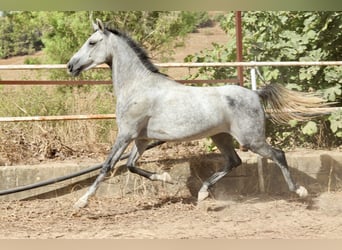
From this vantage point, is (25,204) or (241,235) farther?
(25,204)

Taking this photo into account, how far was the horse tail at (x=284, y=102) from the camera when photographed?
5824 mm

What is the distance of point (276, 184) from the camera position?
6352 millimetres

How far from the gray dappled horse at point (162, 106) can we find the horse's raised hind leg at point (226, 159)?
11mm

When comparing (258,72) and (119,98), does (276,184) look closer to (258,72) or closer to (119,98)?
(258,72)

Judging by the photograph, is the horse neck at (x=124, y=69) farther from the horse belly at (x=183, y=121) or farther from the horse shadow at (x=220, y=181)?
the horse shadow at (x=220, y=181)

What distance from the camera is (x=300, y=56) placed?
Result: 7090 mm

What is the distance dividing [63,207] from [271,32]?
149 inches

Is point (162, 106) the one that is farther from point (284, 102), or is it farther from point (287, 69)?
point (287, 69)

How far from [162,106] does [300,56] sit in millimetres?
2576

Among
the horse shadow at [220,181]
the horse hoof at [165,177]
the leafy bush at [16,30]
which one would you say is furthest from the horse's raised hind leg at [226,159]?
the leafy bush at [16,30]

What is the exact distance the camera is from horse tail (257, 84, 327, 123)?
229 inches

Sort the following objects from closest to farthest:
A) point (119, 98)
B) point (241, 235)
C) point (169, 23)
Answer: point (241, 235), point (119, 98), point (169, 23)

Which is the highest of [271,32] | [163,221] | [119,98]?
[271,32]

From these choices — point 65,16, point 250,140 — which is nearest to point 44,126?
point 250,140
